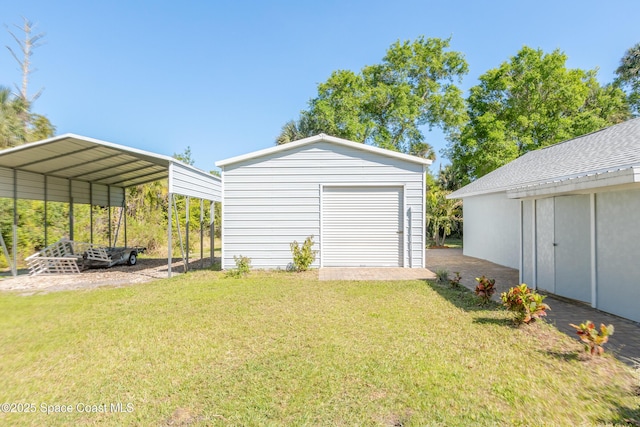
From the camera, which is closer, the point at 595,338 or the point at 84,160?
the point at 595,338

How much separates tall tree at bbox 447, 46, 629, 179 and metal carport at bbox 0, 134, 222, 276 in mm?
16683

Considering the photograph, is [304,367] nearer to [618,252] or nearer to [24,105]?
[618,252]

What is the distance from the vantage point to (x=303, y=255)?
342 inches

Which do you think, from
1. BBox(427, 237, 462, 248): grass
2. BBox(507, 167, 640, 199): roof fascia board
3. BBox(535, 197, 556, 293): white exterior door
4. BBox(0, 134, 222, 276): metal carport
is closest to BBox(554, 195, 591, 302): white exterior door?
BBox(535, 197, 556, 293): white exterior door

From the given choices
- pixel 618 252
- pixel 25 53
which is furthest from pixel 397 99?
pixel 25 53

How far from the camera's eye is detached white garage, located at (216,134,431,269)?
8961 mm

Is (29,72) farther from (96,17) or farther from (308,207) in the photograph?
(308,207)

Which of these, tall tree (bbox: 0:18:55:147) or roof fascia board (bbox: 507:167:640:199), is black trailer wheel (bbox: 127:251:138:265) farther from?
roof fascia board (bbox: 507:167:640:199)

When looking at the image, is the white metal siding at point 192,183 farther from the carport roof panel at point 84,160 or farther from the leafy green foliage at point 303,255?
the leafy green foliage at point 303,255

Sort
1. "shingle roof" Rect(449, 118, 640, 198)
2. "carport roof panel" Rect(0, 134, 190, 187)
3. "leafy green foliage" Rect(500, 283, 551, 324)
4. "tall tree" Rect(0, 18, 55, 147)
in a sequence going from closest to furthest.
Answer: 1. "leafy green foliage" Rect(500, 283, 551, 324)
2. "shingle roof" Rect(449, 118, 640, 198)
3. "carport roof panel" Rect(0, 134, 190, 187)
4. "tall tree" Rect(0, 18, 55, 147)

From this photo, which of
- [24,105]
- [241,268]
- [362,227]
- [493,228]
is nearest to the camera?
[241,268]

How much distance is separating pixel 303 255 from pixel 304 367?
5530 mm

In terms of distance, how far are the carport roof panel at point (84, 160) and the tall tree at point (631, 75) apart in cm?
2786

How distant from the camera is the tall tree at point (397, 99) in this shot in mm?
22156
